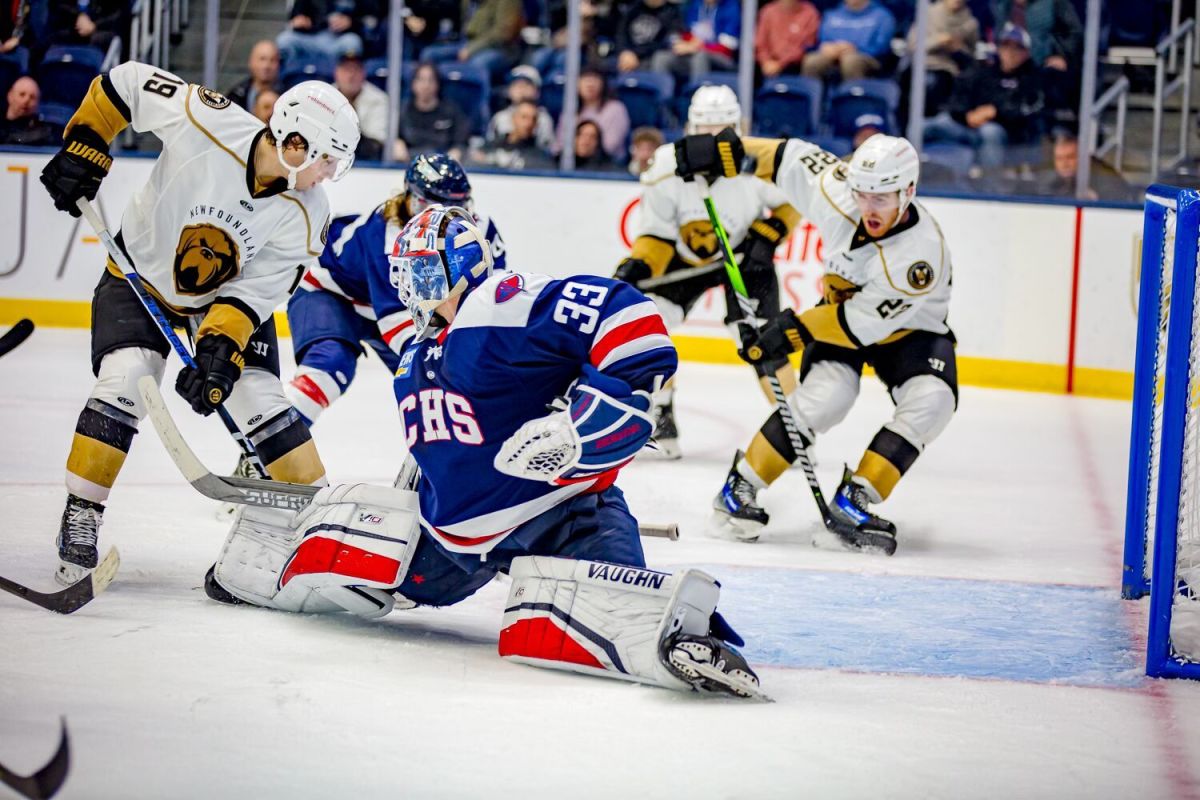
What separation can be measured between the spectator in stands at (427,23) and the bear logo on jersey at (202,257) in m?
4.77

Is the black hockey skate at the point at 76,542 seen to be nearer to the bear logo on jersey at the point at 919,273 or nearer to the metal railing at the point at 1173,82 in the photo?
the bear logo on jersey at the point at 919,273

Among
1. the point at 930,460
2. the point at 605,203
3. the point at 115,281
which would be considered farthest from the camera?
the point at 605,203

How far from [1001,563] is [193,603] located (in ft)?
7.31

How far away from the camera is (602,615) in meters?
3.02

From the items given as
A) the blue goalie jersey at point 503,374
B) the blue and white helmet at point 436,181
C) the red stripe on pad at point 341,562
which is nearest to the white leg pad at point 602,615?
the blue goalie jersey at point 503,374

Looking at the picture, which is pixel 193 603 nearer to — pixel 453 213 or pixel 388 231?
pixel 453 213

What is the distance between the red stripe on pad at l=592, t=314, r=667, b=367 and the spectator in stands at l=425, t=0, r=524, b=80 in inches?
222

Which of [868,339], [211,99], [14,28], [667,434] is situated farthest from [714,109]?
[14,28]

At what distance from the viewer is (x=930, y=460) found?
607 cm

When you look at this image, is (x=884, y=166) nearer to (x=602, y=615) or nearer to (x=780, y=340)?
(x=780, y=340)

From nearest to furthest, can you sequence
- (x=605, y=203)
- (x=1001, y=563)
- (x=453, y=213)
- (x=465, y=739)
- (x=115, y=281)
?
1. (x=465, y=739)
2. (x=453, y=213)
3. (x=115, y=281)
4. (x=1001, y=563)
5. (x=605, y=203)

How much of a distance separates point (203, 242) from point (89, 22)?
16.5 feet

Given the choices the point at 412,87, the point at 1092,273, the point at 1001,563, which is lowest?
the point at 1001,563

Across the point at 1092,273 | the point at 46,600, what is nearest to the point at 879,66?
the point at 1092,273
